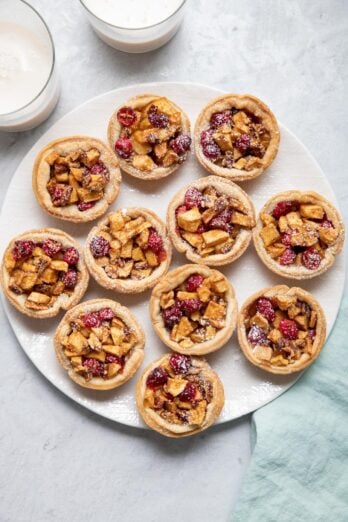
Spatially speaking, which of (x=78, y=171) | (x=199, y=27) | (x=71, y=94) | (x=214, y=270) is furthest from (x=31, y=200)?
(x=199, y=27)

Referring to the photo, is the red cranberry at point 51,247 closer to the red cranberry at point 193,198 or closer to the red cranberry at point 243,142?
the red cranberry at point 193,198

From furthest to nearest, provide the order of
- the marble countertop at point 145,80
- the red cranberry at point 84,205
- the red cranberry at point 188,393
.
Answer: the marble countertop at point 145,80 → the red cranberry at point 84,205 → the red cranberry at point 188,393

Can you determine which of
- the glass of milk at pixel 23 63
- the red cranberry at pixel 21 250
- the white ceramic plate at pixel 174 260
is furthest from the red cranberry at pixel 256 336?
the glass of milk at pixel 23 63

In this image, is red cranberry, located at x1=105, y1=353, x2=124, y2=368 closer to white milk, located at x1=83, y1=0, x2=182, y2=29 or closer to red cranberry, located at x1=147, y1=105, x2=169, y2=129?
red cranberry, located at x1=147, y1=105, x2=169, y2=129

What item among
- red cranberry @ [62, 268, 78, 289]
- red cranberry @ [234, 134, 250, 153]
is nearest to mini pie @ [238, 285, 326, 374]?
red cranberry @ [234, 134, 250, 153]

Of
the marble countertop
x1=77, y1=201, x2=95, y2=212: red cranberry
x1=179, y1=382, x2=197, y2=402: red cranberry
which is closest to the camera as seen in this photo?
x1=179, y1=382, x2=197, y2=402: red cranberry

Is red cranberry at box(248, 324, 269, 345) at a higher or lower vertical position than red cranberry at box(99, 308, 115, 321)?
higher

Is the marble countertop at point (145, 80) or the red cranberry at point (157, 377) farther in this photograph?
the marble countertop at point (145, 80)

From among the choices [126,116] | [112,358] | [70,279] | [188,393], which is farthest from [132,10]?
[188,393]
